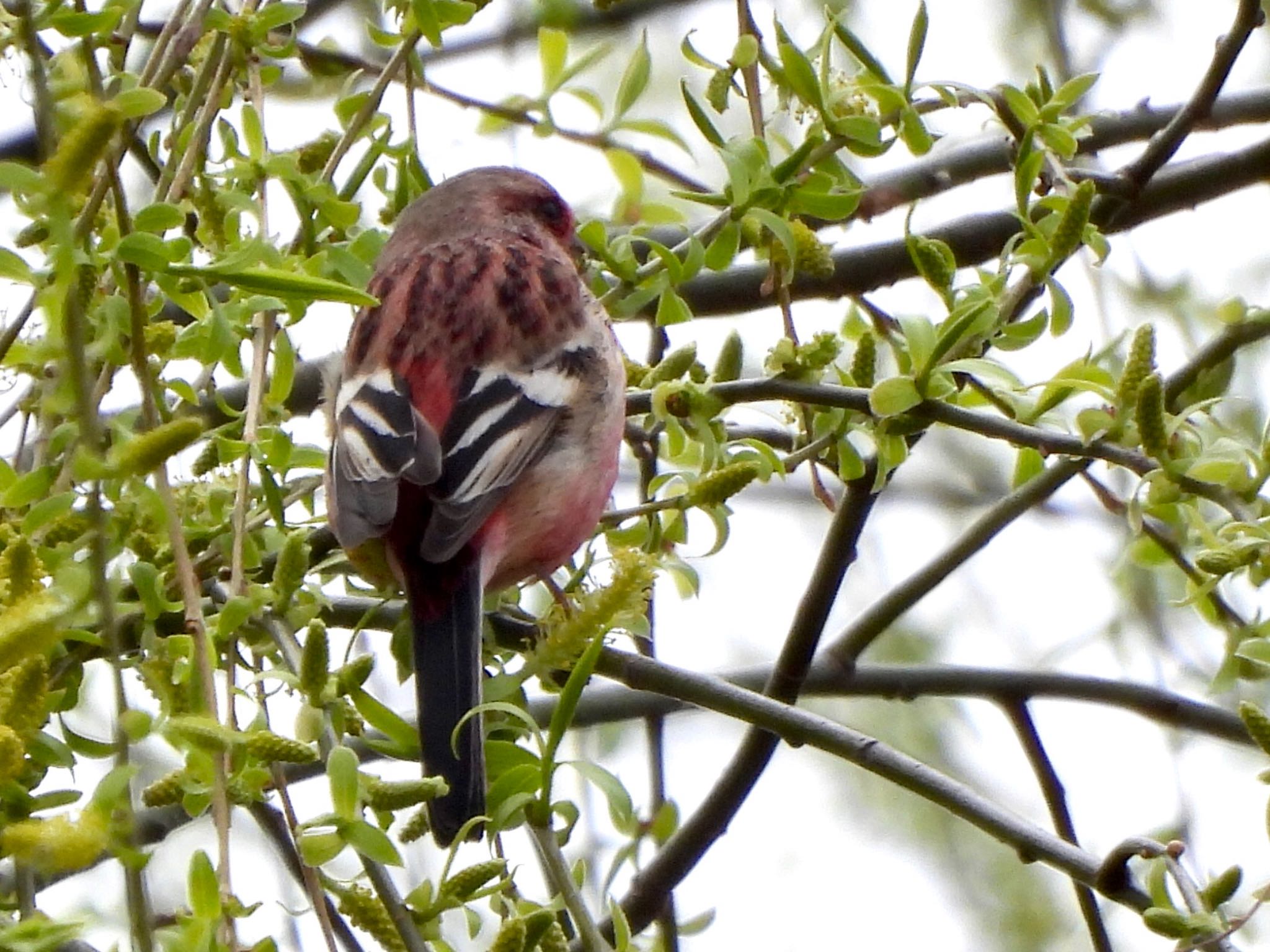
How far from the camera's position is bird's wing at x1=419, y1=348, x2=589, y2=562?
12.2 ft

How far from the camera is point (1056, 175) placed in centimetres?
325

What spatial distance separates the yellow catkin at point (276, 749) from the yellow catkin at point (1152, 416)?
1.35 metres

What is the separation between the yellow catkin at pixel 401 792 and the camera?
229 centimetres

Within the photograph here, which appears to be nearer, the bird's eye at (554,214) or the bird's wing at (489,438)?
the bird's wing at (489,438)

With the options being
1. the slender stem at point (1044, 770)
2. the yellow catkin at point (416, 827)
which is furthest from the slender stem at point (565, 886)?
the slender stem at point (1044, 770)

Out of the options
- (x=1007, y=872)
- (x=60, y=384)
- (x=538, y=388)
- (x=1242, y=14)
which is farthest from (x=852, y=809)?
(x=60, y=384)

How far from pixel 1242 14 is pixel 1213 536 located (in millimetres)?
1165

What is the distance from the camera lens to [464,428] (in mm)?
4090

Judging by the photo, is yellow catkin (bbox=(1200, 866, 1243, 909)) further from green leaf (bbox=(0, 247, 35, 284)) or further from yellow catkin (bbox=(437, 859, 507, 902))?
green leaf (bbox=(0, 247, 35, 284))

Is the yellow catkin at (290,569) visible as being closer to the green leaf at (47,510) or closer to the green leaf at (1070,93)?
the green leaf at (47,510)

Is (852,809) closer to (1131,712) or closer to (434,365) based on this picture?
(1131,712)

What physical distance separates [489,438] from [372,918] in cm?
192

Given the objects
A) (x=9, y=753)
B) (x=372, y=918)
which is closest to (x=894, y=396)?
(x=372, y=918)

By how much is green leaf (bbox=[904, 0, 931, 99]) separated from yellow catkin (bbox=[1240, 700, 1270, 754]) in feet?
4.72
